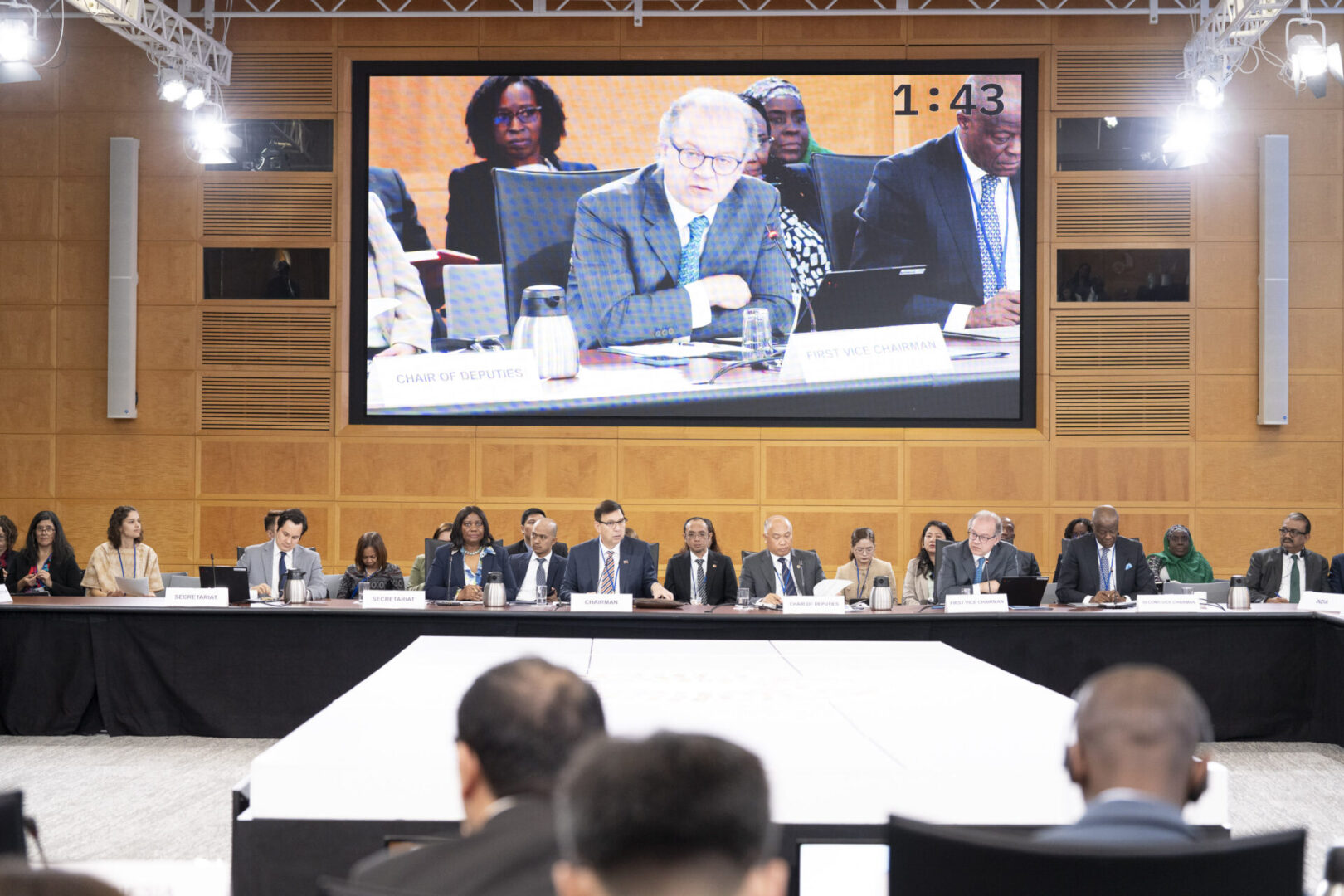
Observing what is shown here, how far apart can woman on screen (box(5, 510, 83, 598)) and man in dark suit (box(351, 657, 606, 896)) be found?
6.01m

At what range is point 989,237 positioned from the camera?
336 inches

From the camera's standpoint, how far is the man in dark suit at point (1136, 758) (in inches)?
54.6

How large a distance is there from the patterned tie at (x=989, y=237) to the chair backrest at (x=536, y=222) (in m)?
2.54

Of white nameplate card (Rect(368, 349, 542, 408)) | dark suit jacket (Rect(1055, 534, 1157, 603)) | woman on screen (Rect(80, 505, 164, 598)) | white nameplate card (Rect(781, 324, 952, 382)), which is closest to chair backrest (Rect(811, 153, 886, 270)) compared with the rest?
white nameplate card (Rect(781, 324, 952, 382))

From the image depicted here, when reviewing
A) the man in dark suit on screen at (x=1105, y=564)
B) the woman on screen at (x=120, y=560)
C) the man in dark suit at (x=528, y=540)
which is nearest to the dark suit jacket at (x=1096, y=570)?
the man in dark suit on screen at (x=1105, y=564)

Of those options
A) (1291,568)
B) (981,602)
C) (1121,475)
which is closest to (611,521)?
(981,602)

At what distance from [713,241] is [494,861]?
7.52 meters

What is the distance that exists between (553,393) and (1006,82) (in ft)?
13.1

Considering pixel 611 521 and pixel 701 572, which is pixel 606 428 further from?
pixel 611 521

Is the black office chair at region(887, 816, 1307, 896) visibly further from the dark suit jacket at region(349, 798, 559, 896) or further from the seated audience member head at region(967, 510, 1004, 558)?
the seated audience member head at region(967, 510, 1004, 558)

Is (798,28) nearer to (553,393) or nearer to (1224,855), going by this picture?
(553,393)

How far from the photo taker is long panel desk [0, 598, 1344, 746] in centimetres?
557

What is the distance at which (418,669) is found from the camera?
3574 millimetres

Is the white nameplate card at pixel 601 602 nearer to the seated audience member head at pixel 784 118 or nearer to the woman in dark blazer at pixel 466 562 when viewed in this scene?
the woman in dark blazer at pixel 466 562
